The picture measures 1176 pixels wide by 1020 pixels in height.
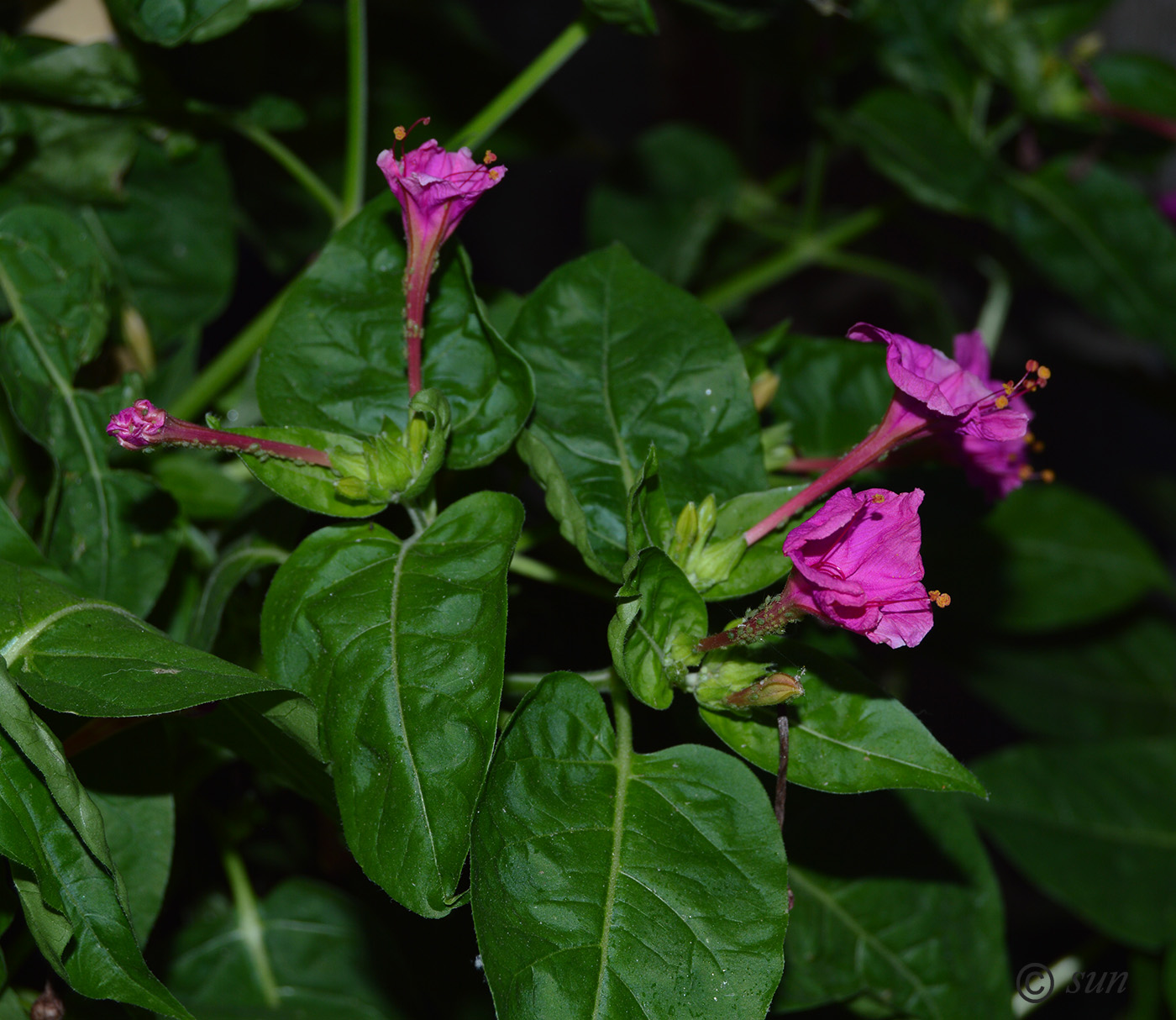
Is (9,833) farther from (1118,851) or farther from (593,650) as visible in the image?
(1118,851)

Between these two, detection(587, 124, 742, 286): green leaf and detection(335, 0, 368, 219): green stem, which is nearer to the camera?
detection(335, 0, 368, 219): green stem

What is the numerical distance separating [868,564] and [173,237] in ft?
2.61

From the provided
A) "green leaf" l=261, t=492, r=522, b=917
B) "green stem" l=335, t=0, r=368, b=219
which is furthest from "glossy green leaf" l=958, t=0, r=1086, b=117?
"green leaf" l=261, t=492, r=522, b=917

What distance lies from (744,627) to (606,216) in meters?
1.06

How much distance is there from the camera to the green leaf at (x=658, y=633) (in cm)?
62

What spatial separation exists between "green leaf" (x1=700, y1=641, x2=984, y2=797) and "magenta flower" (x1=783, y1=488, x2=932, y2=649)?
0.05m

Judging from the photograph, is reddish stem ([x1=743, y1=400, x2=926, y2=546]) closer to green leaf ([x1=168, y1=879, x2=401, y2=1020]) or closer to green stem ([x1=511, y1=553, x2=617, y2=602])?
green stem ([x1=511, y1=553, x2=617, y2=602])

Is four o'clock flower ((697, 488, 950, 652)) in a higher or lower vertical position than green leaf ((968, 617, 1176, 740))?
higher

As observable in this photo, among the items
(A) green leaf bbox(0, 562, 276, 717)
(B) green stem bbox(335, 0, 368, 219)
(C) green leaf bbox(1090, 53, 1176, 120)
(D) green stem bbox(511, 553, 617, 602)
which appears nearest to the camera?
(A) green leaf bbox(0, 562, 276, 717)

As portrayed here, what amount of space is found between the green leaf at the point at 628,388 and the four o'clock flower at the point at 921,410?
8 centimetres

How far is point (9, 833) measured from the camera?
21.5 inches

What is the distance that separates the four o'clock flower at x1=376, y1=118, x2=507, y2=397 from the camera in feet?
2.07

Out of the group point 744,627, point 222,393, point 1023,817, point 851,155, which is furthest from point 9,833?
point 851,155

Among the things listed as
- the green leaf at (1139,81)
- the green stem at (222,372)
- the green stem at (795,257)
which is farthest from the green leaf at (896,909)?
the green leaf at (1139,81)
